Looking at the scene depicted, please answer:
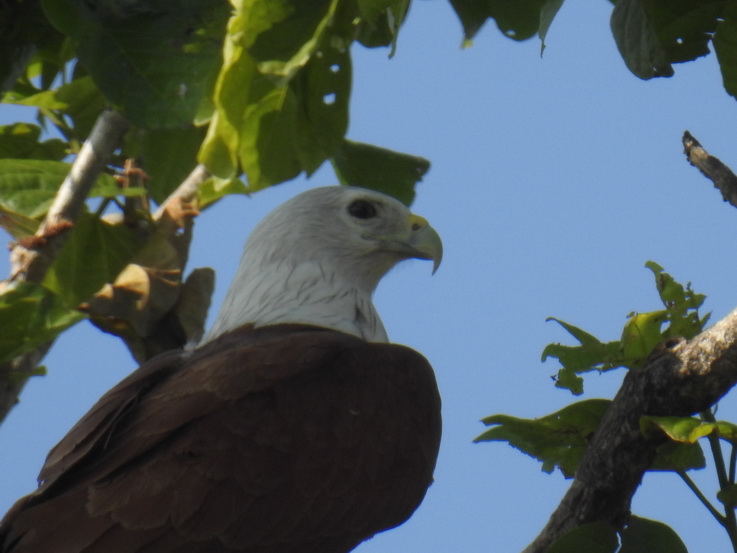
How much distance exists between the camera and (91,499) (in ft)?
12.5

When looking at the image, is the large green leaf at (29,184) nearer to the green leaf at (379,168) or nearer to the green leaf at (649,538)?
the green leaf at (379,168)

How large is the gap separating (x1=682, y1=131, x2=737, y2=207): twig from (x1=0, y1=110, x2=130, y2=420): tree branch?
6.82 ft

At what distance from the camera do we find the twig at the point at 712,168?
3.23 meters

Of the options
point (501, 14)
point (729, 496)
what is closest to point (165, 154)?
point (501, 14)

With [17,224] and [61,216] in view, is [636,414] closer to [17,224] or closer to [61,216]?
[61,216]

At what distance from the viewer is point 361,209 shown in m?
5.75

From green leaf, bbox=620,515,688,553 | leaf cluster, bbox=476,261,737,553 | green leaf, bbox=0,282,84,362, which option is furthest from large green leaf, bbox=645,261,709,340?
green leaf, bbox=0,282,84,362

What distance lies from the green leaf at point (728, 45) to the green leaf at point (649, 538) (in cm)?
127

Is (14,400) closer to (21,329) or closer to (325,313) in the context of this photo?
(21,329)

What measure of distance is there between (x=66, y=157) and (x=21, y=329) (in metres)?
2.13

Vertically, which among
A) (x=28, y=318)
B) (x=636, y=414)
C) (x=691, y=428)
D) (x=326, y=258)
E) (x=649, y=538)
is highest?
(x=326, y=258)

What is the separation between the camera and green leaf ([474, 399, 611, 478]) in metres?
3.18

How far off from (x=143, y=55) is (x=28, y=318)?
2.92 feet

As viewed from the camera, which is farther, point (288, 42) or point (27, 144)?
point (27, 144)
